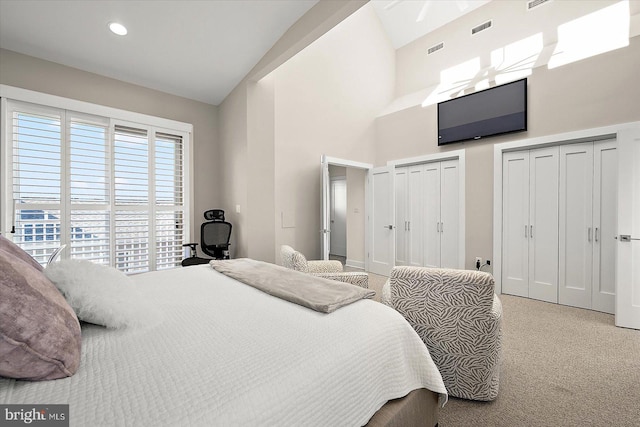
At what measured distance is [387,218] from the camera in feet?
16.1

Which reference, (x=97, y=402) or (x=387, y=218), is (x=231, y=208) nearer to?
(x=387, y=218)

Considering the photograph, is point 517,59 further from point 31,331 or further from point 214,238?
point 31,331

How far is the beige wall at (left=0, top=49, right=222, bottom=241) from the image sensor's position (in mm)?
2797

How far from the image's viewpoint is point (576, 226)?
3340mm

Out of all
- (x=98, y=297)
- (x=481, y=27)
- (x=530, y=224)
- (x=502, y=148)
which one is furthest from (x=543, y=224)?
(x=98, y=297)

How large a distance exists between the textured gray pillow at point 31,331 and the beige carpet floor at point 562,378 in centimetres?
176

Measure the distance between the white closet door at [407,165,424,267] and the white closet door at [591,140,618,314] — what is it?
7.11ft

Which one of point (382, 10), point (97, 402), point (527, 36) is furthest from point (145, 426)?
point (382, 10)

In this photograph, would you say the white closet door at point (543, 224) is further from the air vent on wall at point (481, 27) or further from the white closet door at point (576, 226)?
the air vent on wall at point (481, 27)

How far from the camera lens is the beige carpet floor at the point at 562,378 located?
4.99 ft

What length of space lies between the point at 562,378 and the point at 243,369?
2.30m

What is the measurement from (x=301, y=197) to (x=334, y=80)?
2.33 metres

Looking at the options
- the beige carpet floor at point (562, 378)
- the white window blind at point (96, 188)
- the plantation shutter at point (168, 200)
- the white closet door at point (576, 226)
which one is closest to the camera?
the beige carpet floor at point (562, 378)

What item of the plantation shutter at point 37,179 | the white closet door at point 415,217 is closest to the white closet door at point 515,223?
the white closet door at point 415,217
